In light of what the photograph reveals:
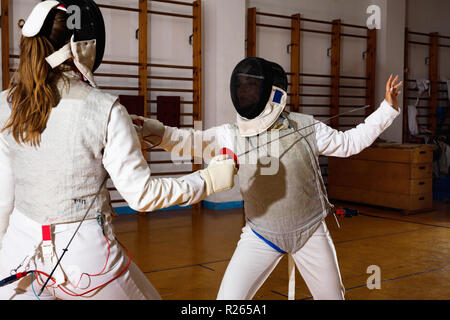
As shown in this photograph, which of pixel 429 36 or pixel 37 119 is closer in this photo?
pixel 37 119

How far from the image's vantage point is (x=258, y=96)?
2.04 metres

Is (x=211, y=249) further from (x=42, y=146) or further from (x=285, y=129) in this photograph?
(x=42, y=146)

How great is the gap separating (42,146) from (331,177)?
18.6 feet

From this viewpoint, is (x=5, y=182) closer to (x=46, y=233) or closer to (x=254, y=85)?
(x=46, y=233)

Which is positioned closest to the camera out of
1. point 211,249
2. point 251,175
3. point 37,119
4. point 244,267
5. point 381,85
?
point 37,119

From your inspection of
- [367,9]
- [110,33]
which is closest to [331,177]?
[367,9]

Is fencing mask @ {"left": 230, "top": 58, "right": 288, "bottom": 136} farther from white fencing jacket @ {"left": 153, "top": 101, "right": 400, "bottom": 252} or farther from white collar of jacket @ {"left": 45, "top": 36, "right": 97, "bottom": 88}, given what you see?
white collar of jacket @ {"left": 45, "top": 36, "right": 97, "bottom": 88}

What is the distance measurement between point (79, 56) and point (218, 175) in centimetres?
51

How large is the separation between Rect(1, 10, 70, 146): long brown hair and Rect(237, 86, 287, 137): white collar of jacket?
0.93 m

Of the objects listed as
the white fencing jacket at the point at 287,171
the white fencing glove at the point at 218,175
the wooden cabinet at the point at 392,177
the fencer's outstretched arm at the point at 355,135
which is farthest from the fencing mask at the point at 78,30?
the wooden cabinet at the point at 392,177

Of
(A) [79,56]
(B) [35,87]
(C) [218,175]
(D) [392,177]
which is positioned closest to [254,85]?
(C) [218,175]

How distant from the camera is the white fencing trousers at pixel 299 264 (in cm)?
187

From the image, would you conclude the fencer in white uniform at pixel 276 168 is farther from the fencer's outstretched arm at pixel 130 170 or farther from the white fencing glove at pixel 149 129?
the fencer's outstretched arm at pixel 130 170

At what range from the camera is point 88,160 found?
129 cm
